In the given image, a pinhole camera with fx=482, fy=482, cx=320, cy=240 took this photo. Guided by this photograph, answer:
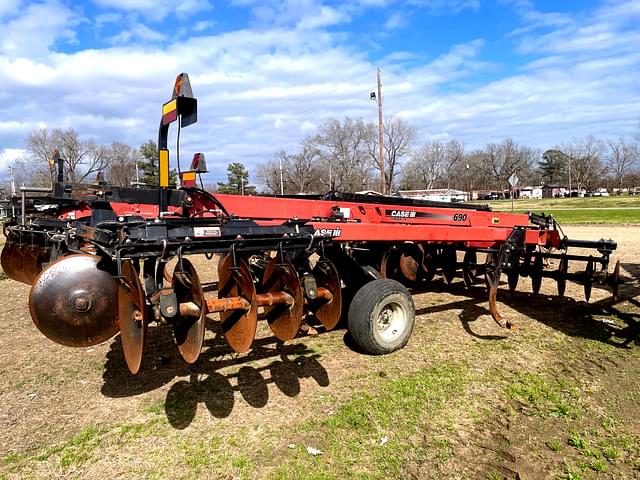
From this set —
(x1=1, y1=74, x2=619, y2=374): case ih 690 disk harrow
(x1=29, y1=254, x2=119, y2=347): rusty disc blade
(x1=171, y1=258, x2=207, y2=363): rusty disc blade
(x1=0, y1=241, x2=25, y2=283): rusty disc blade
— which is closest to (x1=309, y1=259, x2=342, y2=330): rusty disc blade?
(x1=1, y1=74, x2=619, y2=374): case ih 690 disk harrow

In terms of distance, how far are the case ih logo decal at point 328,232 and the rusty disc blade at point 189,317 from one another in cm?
108

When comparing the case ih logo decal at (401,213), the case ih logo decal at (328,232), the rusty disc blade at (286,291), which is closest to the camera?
the rusty disc blade at (286,291)

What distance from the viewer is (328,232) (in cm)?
394

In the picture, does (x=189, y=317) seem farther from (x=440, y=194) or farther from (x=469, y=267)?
(x=440, y=194)

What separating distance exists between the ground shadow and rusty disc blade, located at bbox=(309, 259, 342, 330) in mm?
609

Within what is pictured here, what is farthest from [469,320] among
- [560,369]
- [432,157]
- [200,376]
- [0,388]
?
[432,157]

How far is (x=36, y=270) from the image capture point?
21.1 feet

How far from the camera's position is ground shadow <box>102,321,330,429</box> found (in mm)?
3662

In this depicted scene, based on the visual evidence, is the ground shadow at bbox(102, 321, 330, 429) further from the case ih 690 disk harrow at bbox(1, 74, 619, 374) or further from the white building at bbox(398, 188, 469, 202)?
the white building at bbox(398, 188, 469, 202)

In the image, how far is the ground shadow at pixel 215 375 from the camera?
3.66m

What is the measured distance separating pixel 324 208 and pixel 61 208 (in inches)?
252

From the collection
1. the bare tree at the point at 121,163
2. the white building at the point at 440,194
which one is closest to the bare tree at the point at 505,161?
the white building at the point at 440,194

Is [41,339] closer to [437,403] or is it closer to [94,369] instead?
[94,369]

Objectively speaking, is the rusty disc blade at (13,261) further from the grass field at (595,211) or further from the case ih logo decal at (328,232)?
the grass field at (595,211)
